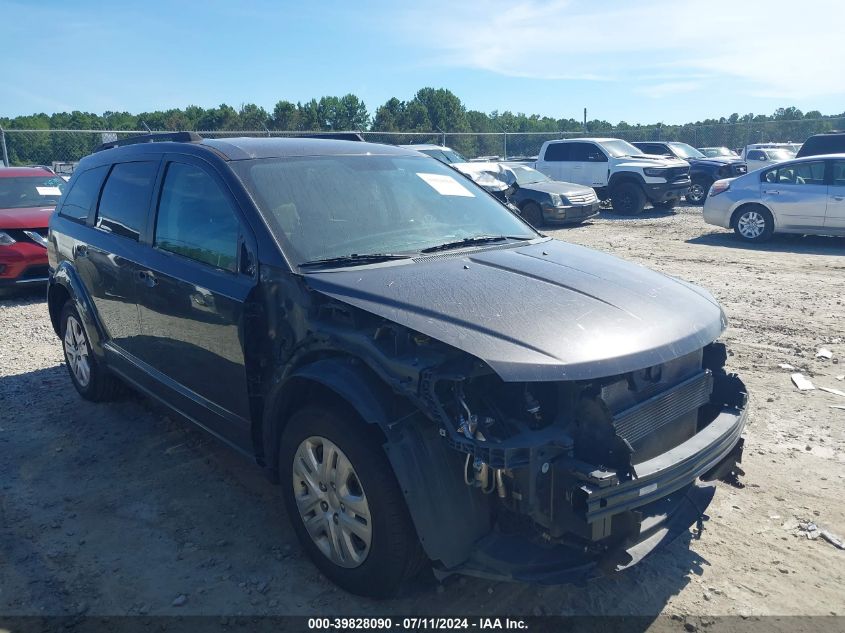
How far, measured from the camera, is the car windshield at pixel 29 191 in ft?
31.7

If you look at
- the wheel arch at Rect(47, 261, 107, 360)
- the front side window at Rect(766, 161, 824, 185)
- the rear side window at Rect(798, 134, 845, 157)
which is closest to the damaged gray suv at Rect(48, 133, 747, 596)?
the wheel arch at Rect(47, 261, 107, 360)

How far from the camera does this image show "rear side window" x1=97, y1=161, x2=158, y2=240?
4230 mm

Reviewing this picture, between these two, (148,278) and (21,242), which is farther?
(21,242)

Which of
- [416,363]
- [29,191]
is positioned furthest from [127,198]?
[29,191]

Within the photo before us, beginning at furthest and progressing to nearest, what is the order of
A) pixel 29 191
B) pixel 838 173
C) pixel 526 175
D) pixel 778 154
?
pixel 778 154 → pixel 526 175 → pixel 838 173 → pixel 29 191

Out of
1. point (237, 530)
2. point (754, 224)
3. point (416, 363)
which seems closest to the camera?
point (416, 363)

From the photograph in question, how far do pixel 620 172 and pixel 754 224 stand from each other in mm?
5738

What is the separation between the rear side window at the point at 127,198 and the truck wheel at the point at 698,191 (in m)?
19.0

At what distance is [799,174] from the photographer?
12406 mm

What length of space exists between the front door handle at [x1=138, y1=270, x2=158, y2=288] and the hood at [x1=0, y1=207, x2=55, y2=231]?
5.64m

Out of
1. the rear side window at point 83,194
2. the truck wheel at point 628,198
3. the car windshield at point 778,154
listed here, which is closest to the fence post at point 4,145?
the rear side window at point 83,194

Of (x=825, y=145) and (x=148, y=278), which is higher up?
(x=825, y=145)

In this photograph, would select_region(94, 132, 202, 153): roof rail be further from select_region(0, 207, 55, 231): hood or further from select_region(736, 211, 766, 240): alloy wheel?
select_region(736, 211, 766, 240): alloy wheel

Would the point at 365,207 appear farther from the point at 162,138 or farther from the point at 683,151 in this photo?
the point at 683,151
